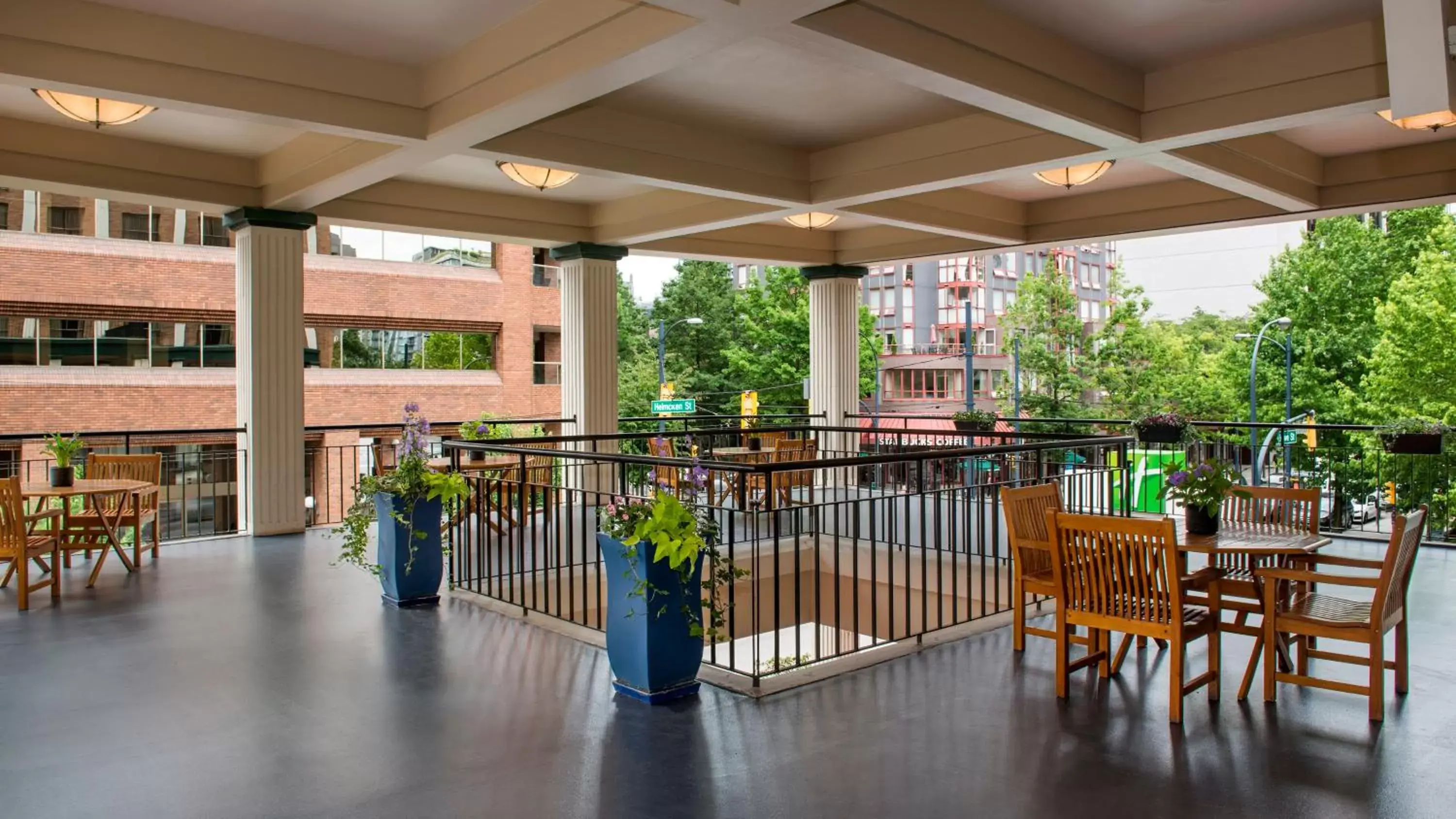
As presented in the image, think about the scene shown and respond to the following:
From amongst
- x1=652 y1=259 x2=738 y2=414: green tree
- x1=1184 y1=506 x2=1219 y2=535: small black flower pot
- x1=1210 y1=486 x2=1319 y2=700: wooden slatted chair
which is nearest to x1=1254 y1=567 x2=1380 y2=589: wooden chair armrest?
x1=1210 y1=486 x2=1319 y2=700: wooden slatted chair

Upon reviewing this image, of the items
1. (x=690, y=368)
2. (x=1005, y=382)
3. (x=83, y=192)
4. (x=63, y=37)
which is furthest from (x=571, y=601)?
(x=1005, y=382)

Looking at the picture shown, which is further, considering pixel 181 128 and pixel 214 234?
pixel 214 234

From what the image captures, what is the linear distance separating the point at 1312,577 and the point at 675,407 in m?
9.01

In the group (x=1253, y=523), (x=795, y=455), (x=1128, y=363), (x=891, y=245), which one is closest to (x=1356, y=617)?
(x=1253, y=523)

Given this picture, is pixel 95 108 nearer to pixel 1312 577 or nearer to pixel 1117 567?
pixel 1117 567

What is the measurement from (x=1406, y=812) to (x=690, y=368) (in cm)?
2974

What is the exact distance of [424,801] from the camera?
132 inches

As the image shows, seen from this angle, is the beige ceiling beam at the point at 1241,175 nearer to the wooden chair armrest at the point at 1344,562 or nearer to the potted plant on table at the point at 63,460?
the wooden chair armrest at the point at 1344,562

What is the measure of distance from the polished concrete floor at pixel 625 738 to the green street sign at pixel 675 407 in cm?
658

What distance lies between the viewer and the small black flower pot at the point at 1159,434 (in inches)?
357

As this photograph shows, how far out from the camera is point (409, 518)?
6234 mm

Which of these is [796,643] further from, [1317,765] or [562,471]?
[562,471]

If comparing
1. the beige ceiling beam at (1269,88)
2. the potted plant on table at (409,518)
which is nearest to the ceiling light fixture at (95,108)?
the potted plant on table at (409,518)

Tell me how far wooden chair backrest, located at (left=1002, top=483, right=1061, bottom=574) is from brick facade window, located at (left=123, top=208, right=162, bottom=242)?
1974 centimetres
